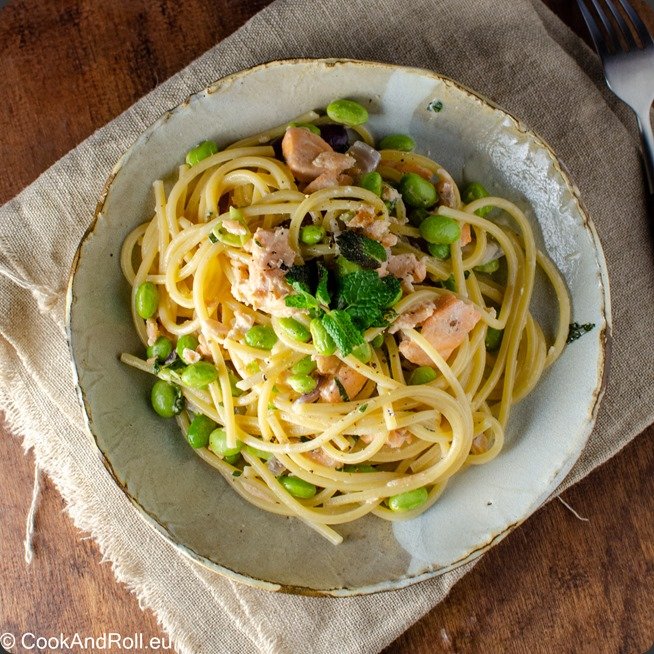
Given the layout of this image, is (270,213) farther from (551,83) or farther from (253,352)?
(551,83)

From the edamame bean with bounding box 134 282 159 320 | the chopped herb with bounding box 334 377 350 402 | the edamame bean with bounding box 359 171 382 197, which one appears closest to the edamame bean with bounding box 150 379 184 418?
the edamame bean with bounding box 134 282 159 320

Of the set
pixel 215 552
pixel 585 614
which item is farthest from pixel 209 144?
pixel 585 614

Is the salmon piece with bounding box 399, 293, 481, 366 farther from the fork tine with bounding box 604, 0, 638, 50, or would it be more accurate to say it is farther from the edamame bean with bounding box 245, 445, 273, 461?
the fork tine with bounding box 604, 0, 638, 50

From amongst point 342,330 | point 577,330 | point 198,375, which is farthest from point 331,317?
point 577,330

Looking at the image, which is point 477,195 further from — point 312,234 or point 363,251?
point 312,234

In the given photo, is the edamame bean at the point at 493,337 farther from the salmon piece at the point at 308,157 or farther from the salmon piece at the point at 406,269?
the salmon piece at the point at 308,157
